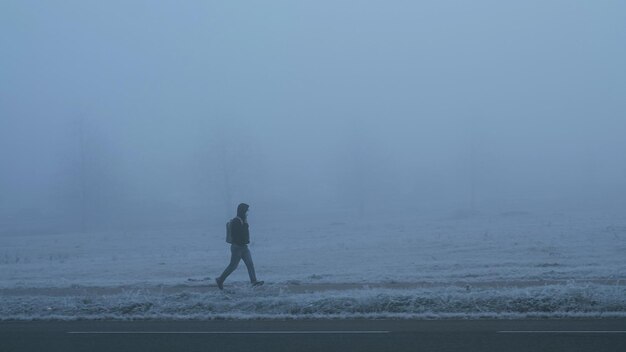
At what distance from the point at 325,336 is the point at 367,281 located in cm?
612

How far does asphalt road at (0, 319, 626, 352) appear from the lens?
9.59m

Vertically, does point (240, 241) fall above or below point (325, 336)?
above

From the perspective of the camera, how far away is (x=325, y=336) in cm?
1052

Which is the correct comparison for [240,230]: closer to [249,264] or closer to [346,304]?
[249,264]

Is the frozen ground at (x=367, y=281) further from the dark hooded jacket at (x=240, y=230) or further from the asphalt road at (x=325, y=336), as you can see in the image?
the dark hooded jacket at (x=240, y=230)

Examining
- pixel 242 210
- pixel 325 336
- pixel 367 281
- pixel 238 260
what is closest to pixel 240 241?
pixel 238 260

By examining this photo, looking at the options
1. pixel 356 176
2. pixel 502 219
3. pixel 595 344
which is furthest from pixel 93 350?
pixel 356 176

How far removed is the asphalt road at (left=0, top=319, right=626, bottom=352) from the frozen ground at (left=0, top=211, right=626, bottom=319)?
2.33ft

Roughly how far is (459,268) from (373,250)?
27.3 feet

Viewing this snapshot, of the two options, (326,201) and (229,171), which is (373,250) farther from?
(326,201)

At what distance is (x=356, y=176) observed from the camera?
62500 mm

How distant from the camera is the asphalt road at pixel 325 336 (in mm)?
9594

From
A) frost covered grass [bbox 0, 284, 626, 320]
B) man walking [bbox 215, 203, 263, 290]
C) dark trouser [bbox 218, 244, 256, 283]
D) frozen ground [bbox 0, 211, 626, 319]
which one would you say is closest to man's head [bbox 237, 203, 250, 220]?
man walking [bbox 215, 203, 263, 290]

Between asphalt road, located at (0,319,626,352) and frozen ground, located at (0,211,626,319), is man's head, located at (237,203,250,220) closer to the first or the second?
frozen ground, located at (0,211,626,319)
